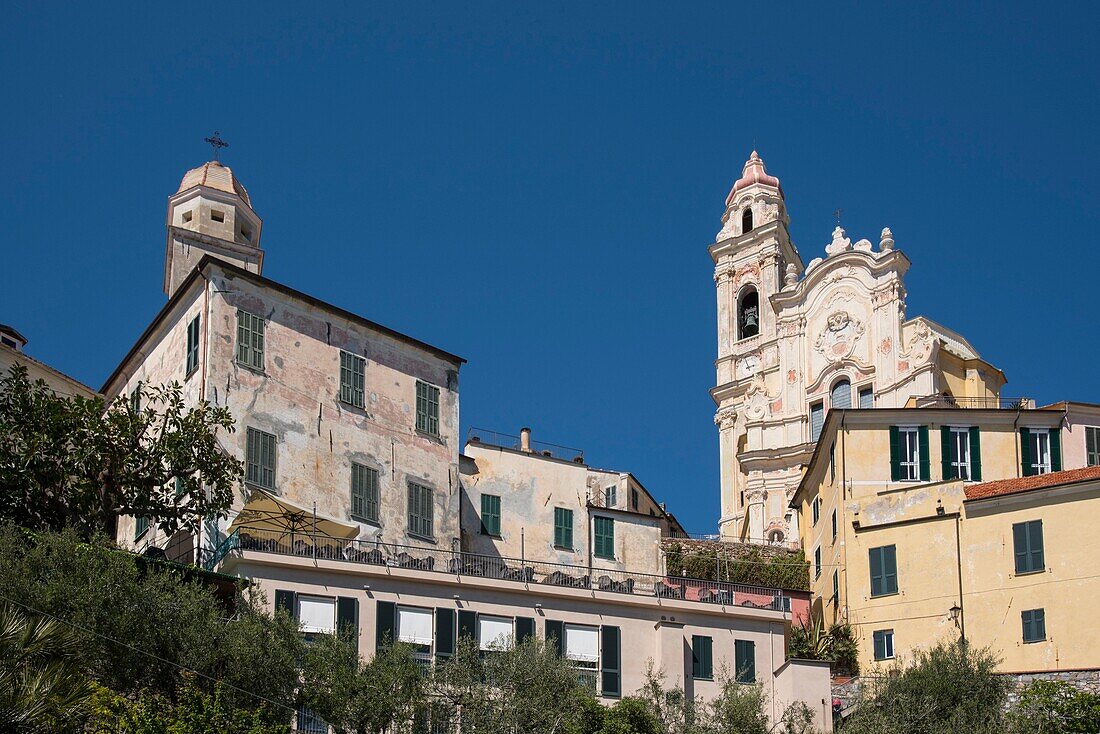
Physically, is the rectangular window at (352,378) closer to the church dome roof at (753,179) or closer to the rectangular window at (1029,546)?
the rectangular window at (1029,546)

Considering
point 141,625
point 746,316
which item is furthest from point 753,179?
point 141,625

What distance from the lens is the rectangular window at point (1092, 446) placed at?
60.2 meters

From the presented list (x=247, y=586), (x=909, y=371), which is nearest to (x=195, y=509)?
(x=247, y=586)

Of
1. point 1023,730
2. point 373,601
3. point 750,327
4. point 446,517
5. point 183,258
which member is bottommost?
point 1023,730

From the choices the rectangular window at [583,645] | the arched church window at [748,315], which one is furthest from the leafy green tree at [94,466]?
the arched church window at [748,315]

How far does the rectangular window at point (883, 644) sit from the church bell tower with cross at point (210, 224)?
25.9 meters

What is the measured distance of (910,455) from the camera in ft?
190

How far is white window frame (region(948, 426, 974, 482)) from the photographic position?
58.2 m

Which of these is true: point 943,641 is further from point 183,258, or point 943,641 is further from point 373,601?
point 183,258

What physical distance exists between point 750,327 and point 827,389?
12.9m

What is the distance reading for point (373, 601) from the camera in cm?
4353

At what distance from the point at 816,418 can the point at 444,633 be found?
157 feet

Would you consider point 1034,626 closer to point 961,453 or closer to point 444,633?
point 961,453

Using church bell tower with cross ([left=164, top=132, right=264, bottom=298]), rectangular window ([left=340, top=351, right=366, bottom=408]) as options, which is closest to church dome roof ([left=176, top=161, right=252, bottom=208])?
church bell tower with cross ([left=164, top=132, right=264, bottom=298])
